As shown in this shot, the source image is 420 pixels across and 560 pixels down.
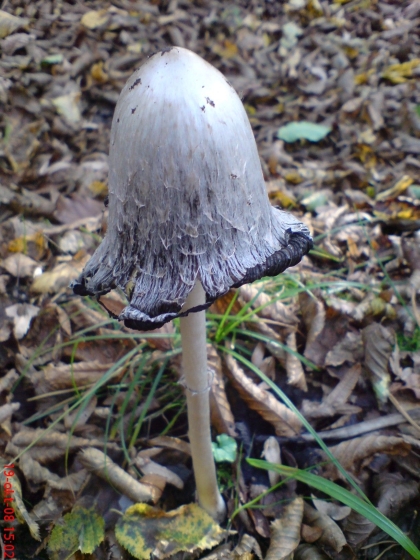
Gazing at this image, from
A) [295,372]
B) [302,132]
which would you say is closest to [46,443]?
[295,372]

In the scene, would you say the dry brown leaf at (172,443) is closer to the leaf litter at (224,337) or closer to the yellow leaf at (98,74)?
the leaf litter at (224,337)

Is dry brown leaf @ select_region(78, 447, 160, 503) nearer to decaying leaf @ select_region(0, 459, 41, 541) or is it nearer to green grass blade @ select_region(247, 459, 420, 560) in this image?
decaying leaf @ select_region(0, 459, 41, 541)

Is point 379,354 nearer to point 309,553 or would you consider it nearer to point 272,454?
point 272,454

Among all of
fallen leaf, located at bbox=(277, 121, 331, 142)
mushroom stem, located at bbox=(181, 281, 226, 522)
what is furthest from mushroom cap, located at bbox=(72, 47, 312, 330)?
fallen leaf, located at bbox=(277, 121, 331, 142)

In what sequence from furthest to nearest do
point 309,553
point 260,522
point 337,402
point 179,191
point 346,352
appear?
1. point 346,352
2. point 337,402
3. point 260,522
4. point 309,553
5. point 179,191

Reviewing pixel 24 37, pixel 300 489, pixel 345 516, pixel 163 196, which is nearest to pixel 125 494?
pixel 300 489

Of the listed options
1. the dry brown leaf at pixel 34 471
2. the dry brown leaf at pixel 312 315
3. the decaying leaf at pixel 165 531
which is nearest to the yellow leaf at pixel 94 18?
the dry brown leaf at pixel 312 315

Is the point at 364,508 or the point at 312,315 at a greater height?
the point at 312,315

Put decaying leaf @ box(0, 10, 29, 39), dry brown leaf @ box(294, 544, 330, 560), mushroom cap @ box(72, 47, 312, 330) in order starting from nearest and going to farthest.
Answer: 1. mushroom cap @ box(72, 47, 312, 330)
2. dry brown leaf @ box(294, 544, 330, 560)
3. decaying leaf @ box(0, 10, 29, 39)
